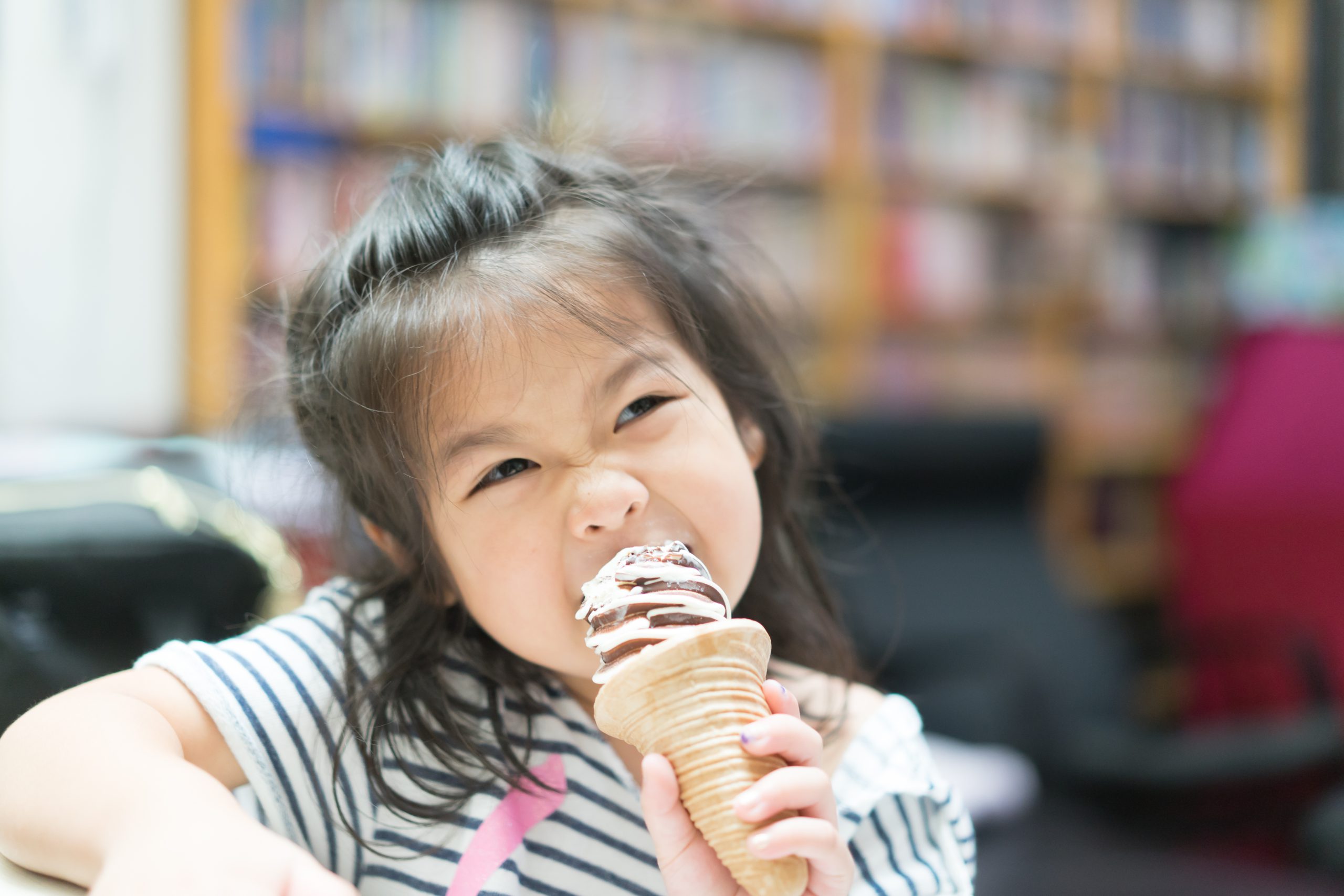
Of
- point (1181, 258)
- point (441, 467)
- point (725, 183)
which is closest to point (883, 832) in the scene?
point (441, 467)

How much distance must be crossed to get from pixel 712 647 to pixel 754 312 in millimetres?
453

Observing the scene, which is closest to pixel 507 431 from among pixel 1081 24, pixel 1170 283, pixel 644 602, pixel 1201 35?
pixel 644 602

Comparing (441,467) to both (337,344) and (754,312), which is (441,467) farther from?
(754,312)

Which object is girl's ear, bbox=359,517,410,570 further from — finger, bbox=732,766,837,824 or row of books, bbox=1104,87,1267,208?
row of books, bbox=1104,87,1267,208

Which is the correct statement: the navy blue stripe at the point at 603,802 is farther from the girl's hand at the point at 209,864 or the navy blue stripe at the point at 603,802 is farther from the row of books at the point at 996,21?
the row of books at the point at 996,21

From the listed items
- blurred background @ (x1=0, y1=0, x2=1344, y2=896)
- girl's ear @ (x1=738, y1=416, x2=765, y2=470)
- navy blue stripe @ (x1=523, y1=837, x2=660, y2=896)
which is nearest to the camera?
navy blue stripe @ (x1=523, y1=837, x2=660, y2=896)

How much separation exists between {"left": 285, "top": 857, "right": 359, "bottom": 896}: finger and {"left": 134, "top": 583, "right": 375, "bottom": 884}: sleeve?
19 cm

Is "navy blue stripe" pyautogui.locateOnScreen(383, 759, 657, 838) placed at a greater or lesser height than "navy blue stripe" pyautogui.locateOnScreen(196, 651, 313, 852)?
lesser

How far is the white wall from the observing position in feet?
6.05

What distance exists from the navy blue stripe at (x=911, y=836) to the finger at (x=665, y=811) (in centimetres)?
25

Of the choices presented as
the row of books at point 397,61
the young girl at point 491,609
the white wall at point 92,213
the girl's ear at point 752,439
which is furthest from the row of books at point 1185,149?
the young girl at point 491,609

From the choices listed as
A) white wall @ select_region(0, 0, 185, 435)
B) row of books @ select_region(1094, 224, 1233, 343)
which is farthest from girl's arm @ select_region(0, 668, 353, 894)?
row of books @ select_region(1094, 224, 1233, 343)

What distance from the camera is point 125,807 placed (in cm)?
54

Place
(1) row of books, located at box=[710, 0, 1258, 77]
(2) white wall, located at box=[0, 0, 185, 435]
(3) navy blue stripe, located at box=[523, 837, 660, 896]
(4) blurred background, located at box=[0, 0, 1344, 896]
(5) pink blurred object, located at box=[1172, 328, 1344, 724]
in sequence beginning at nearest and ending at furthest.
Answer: (3) navy blue stripe, located at box=[523, 837, 660, 896], (4) blurred background, located at box=[0, 0, 1344, 896], (2) white wall, located at box=[0, 0, 185, 435], (5) pink blurred object, located at box=[1172, 328, 1344, 724], (1) row of books, located at box=[710, 0, 1258, 77]
